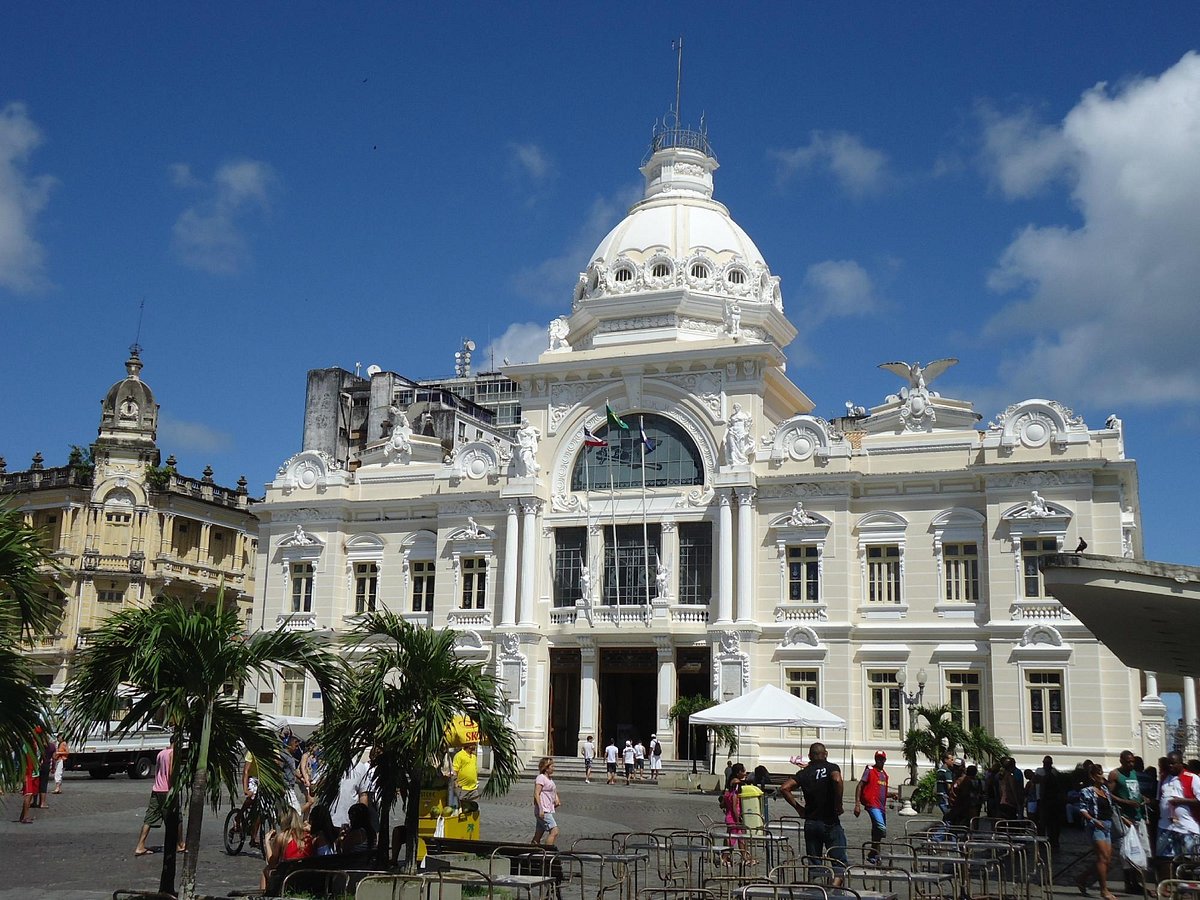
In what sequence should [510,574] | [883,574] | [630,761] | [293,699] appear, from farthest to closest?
[293,699] < [510,574] < [883,574] < [630,761]

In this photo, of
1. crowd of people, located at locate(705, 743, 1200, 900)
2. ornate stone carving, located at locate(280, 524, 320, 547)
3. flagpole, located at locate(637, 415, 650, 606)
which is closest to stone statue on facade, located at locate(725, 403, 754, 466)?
flagpole, located at locate(637, 415, 650, 606)

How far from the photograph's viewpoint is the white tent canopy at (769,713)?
2522 centimetres

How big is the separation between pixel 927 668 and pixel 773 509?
271 inches

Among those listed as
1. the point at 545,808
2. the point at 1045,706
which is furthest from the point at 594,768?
the point at 545,808

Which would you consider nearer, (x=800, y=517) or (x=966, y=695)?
(x=966, y=695)

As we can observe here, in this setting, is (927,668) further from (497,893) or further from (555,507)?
(497,893)

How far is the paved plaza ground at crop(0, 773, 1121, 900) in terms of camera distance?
1683cm

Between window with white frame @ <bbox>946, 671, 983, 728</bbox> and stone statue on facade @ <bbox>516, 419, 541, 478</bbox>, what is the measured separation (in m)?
15.2

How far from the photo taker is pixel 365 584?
4681 centimetres

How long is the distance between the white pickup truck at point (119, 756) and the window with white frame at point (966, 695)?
2276 centimetres

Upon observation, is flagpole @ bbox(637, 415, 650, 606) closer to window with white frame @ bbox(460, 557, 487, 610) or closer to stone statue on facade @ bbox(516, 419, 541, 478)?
stone statue on facade @ bbox(516, 419, 541, 478)

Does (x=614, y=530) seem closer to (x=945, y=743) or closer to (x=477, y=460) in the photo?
(x=477, y=460)

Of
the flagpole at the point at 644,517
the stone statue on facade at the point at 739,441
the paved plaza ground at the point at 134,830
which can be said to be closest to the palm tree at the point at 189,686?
the paved plaza ground at the point at 134,830

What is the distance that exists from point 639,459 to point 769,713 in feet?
63.1
